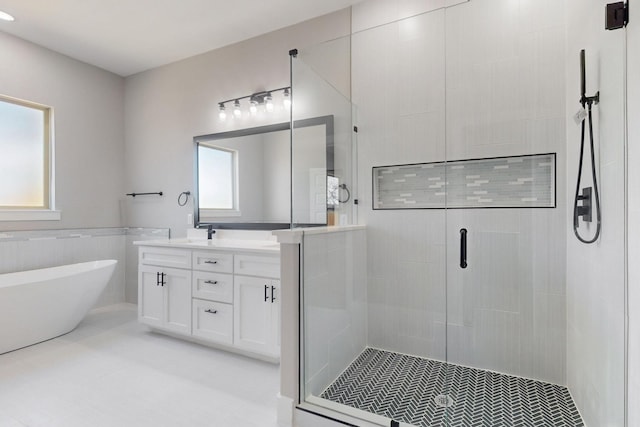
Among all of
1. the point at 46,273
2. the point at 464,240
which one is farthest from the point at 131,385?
→ the point at 464,240

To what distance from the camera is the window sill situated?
120 inches

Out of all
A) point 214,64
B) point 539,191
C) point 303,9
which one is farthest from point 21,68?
point 539,191

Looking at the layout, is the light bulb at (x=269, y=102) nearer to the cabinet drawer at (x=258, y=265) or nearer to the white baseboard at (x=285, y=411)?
the cabinet drawer at (x=258, y=265)

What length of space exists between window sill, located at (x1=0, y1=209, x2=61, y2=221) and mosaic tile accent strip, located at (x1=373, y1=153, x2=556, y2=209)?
11.7 ft

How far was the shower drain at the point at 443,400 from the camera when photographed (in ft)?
5.72

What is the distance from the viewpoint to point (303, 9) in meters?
2.72

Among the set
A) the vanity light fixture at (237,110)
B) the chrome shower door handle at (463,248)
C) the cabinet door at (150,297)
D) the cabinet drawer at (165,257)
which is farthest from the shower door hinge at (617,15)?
the cabinet door at (150,297)

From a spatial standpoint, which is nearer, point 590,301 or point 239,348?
point 590,301

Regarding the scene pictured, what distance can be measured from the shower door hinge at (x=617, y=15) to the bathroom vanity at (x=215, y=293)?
2014 mm

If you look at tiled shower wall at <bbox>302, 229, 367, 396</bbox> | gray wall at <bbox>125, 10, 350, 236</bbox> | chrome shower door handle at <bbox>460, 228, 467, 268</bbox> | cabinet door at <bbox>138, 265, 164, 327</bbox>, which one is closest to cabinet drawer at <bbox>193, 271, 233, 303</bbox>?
cabinet door at <bbox>138, 265, 164, 327</bbox>

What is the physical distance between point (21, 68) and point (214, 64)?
70.5 inches

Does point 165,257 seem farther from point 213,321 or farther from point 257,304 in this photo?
point 257,304
